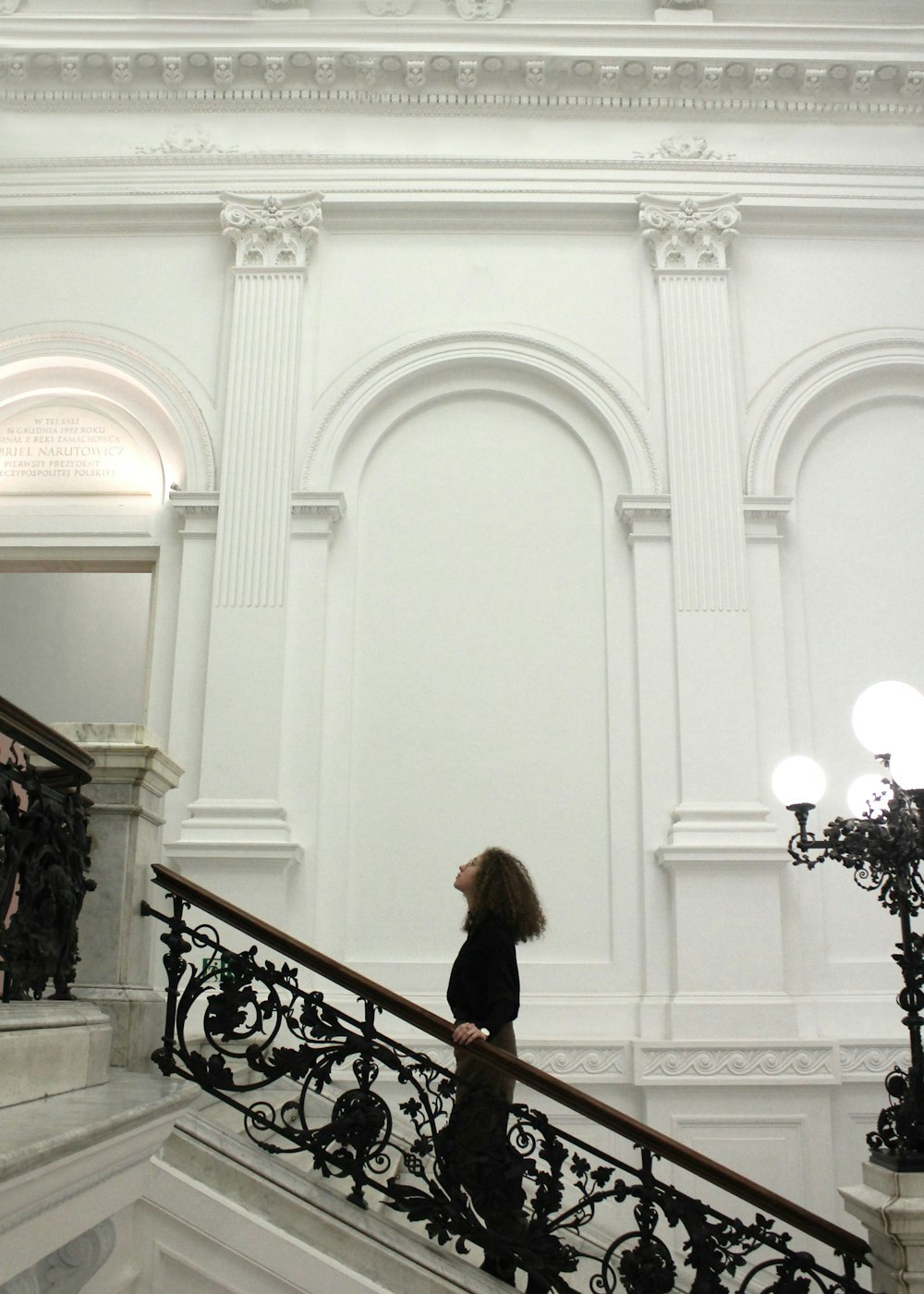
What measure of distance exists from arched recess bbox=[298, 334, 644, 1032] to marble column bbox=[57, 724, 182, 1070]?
3.39 meters

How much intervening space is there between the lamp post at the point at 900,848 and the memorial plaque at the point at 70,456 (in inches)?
244

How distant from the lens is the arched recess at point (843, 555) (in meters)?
8.30

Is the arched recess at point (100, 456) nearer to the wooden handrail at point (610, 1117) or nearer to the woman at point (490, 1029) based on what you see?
the woman at point (490, 1029)

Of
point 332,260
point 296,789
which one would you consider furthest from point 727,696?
point 332,260

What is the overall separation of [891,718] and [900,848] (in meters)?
0.62

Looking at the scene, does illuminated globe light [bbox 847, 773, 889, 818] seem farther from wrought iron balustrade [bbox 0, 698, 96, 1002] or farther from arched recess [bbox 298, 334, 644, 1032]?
wrought iron balustrade [bbox 0, 698, 96, 1002]

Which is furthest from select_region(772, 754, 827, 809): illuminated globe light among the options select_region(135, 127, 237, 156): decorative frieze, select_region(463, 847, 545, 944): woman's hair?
select_region(135, 127, 237, 156): decorative frieze

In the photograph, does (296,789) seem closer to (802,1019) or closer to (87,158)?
(802,1019)

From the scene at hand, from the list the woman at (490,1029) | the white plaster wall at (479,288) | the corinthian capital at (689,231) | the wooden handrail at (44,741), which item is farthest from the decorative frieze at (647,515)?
the wooden handrail at (44,741)

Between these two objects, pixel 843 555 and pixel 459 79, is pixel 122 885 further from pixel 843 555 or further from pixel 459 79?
pixel 459 79

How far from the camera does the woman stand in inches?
188

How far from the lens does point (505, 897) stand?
5.44m

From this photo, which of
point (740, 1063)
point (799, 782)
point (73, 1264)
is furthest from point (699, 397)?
point (73, 1264)

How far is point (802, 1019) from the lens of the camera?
25.8 feet
